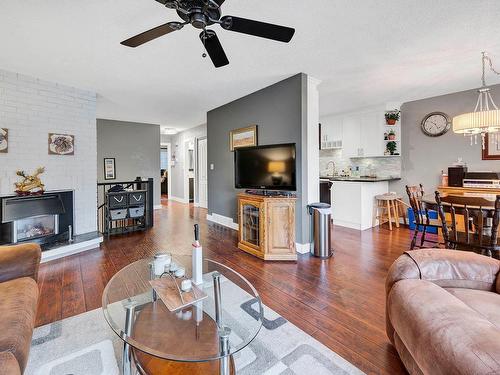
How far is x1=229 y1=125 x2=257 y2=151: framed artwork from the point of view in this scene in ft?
13.9

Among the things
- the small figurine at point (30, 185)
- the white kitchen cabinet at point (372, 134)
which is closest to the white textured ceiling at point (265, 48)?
the white kitchen cabinet at point (372, 134)

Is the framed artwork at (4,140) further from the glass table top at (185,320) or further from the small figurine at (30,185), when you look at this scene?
the glass table top at (185,320)

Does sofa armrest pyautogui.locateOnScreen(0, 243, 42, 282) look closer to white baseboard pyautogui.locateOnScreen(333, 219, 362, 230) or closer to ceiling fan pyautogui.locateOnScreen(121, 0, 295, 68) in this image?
ceiling fan pyautogui.locateOnScreen(121, 0, 295, 68)

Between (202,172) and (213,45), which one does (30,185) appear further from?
(202,172)

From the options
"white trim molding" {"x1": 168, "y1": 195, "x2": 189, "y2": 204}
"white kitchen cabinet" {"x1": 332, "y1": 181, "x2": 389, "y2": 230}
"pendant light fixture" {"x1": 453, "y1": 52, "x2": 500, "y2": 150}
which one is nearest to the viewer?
"pendant light fixture" {"x1": 453, "y1": 52, "x2": 500, "y2": 150}

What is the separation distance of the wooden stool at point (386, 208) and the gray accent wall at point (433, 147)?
1.20 feet

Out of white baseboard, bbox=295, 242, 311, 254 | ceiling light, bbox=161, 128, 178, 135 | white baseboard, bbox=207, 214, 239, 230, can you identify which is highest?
ceiling light, bbox=161, 128, 178, 135

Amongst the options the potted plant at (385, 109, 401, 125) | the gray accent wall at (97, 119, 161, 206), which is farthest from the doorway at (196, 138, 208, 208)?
the potted plant at (385, 109, 401, 125)

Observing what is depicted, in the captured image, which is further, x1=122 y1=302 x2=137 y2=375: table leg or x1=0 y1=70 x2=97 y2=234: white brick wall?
x1=0 y1=70 x2=97 y2=234: white brick wall

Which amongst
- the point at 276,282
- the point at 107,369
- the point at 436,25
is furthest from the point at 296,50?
the point at 107,369

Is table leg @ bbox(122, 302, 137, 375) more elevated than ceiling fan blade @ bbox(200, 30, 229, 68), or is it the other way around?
ceiling fan blade @ bbox(200, 30, 229, 68)

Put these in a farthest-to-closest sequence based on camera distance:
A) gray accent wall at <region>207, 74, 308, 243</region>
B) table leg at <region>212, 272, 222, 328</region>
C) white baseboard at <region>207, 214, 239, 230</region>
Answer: white baseboard at <region>207, 214, 239, 230</region>, gray accent wall at <region>207, 74, 308, 243</region>, table leg at <region>212, 272, 222, 328</region>

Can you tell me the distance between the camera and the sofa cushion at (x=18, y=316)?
1.11 meters

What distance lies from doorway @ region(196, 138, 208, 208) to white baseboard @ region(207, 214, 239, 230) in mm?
1890
